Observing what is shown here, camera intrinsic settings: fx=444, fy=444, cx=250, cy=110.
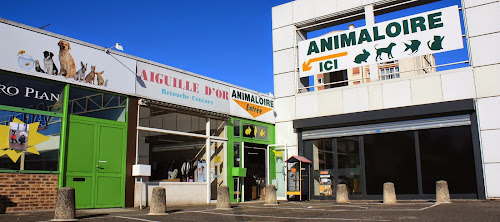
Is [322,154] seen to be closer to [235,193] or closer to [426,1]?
[235,193]

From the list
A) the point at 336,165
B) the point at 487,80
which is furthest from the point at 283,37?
the point at 487,80

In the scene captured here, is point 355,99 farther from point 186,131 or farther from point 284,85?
point 186,131

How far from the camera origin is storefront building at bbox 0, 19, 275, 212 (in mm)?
11445

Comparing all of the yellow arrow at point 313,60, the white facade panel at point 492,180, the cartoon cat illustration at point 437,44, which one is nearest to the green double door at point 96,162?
the yellow arrow at point 313,60

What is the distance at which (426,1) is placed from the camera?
18547mm

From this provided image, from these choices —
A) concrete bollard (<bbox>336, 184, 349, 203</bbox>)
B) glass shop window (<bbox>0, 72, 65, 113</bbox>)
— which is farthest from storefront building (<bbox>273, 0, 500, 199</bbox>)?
glass shop window (<bbox>0, 72, 65, 113</bbox>)

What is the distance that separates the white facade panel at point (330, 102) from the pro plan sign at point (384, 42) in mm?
1105

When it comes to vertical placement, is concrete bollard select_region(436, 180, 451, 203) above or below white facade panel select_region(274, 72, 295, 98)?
below

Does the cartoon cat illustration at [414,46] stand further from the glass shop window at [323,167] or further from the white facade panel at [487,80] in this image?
the glass shop window at [323,167]

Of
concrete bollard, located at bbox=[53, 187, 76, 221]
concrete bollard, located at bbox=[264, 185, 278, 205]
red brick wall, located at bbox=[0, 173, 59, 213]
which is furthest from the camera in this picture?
concrete bollard, located at bbox=[264, 185, 278, 205]

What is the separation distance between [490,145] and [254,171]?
9329mm

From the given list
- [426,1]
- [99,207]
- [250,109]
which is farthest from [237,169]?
[426,1]

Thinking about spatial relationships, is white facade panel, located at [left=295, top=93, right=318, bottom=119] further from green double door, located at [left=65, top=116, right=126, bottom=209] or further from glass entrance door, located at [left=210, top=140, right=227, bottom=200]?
green double door, located at [left=65, top=116, right=126, bottom=209]

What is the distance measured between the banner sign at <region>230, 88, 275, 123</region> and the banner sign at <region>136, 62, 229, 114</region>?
540mm
